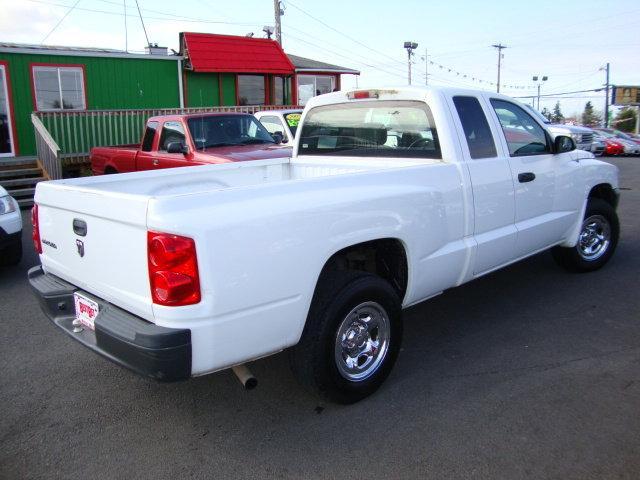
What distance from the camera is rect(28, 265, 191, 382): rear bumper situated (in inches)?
100

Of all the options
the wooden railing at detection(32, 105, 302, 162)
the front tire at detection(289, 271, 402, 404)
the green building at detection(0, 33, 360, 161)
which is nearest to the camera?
the front tire at detection(289, 271, 402, 404)

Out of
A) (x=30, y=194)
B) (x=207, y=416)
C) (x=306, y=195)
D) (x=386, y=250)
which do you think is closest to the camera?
(x=306, y=195)

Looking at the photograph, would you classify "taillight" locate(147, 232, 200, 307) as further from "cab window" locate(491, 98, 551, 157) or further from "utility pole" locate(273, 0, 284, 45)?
"utility pole" locate(273, 0, 284, 45)

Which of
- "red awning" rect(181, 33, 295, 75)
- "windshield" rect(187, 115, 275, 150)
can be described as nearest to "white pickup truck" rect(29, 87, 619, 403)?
"windshield" rect(187, 115, 275, 150)

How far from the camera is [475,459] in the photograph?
110 inches

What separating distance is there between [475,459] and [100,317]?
2041mm

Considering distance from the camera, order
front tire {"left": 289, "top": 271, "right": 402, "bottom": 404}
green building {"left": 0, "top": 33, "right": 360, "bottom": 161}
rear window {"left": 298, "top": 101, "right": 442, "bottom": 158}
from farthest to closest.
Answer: green building {"left": 0, "top": 33, "right": 360, "bottom": 161} → rear window {"left": 298, "top": 101, "right": 442, "bottom": 158} → front tire {"left": 289, "top": 271, "right": 402, "bottom": 404}

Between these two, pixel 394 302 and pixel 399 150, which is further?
pixel 399 150

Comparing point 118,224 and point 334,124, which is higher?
point 334,124

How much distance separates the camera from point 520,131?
4719 millimetres

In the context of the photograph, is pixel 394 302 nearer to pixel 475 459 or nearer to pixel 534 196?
pixel 475 459

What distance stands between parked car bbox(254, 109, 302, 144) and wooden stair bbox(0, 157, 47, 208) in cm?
494

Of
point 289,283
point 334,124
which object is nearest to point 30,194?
point 334,124

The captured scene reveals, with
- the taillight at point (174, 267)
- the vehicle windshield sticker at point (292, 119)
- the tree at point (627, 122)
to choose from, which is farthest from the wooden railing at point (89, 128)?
the tree at point (627, 122)
